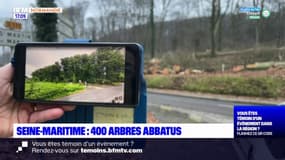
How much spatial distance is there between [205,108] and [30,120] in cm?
76

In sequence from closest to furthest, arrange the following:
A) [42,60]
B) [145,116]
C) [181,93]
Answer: [42,60] < [145,116] < [181,93]

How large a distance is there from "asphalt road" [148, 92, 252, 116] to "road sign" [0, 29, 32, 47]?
0.57 metres

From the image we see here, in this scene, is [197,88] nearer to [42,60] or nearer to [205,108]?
[205,108]

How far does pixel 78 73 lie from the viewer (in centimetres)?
187

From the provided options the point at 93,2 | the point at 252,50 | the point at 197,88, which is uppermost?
the point at 93,2

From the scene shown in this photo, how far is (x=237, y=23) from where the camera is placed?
2064 millimetres

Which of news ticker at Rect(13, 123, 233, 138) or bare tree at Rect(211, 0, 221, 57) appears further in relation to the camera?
bare tree at Rect(211, 0, 221, 57)

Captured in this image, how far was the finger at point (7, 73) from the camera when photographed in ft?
6.21

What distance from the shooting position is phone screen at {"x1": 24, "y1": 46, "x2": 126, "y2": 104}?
5.98 ft

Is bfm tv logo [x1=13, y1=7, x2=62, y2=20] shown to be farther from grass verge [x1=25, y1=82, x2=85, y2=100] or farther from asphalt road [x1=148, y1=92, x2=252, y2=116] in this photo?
asphalt road [x1=148, y1=92, x2=252, y2=116]

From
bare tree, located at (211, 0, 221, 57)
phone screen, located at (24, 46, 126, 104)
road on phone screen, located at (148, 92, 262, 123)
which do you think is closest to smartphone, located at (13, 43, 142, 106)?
phone screen, located at (24, 46, 126, 104)

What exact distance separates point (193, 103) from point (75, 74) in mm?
589

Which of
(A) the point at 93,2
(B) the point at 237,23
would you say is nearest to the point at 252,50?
(B) the point at 237,23

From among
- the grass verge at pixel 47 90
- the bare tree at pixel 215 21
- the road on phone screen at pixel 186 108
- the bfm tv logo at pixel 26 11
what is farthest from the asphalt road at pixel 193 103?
the bfm tv logo at pixel 26 11
